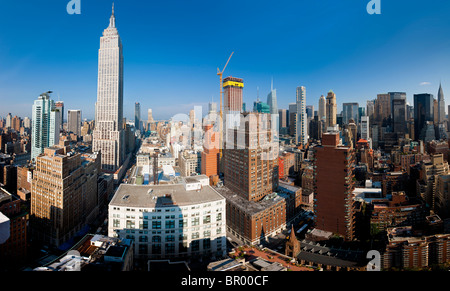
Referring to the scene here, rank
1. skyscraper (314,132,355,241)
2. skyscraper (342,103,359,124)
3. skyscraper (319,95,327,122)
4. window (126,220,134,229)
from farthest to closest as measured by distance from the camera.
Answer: skyscraper (319,95,327,122) < skyscraper (342,103,359,124) < skyscraper (314,132,355,241) < window (126,220,134,229)

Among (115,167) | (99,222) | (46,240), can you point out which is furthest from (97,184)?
(115,167)

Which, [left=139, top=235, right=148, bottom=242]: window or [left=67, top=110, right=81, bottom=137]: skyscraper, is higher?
[left=67, top=110, right=81, bottom=137]: skyscraper

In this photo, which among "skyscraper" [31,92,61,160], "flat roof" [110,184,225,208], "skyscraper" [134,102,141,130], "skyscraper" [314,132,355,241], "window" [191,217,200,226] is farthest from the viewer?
"skyscraper" [134,102,141,130]

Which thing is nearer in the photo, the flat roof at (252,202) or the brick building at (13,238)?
the brick building at (13,238)

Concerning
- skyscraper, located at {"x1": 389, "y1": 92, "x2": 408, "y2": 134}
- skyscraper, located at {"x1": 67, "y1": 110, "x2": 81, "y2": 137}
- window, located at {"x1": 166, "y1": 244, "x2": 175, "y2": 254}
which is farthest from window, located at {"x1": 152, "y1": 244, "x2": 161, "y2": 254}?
skyscraper, located at {"x1": 67, "y1": 110, "x2": 81, "y2": 137}

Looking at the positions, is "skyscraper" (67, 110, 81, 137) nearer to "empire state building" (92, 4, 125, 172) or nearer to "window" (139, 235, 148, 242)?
"empire state building" (92, 4, 125, 172)

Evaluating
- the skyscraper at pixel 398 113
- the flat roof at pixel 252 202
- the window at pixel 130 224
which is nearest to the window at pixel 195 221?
the window at pixel 130 224
